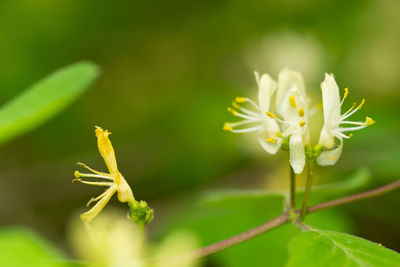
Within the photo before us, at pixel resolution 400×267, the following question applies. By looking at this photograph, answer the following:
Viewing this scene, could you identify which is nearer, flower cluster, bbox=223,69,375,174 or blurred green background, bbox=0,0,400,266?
flower cluster, bbox=223,69,375,174

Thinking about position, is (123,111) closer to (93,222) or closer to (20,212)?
(20,212)

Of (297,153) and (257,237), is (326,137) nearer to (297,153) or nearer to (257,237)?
(297,153)

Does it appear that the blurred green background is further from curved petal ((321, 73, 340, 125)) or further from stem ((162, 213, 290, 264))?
stem ((162, 213, 290, 264))

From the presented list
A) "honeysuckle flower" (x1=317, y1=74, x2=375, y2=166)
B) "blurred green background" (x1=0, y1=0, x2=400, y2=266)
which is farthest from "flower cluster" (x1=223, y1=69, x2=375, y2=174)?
"blurred green background" (x1=0, y1=0, x2=400, y2=266)

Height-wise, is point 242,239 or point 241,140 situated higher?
point 242,239

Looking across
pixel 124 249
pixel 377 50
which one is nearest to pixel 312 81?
pixel 377 50
